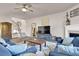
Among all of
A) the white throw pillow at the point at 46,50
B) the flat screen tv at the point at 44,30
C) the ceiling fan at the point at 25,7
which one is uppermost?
the ceiling fan at the point at 25,7

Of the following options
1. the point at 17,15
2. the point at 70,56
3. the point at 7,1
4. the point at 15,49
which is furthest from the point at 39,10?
the point at 70,56

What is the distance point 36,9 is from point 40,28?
1.02ft

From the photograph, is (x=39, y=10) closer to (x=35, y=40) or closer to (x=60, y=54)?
(x=35, y=40)

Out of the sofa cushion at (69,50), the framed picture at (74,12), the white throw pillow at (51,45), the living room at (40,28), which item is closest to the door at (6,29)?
the living room at (40,28)

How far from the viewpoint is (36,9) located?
217 centimetres

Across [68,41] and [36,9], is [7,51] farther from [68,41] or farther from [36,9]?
[68,41]

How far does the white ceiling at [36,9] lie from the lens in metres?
2.12

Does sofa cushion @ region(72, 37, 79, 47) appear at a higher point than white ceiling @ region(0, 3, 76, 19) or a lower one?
lower

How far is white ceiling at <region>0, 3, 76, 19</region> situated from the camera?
212 cm

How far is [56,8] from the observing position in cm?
215

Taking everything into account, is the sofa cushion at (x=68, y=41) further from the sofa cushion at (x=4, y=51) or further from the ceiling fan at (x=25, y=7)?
the sofa cushion at (x=4, y=51)

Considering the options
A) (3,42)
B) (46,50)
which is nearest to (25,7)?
(3,42)

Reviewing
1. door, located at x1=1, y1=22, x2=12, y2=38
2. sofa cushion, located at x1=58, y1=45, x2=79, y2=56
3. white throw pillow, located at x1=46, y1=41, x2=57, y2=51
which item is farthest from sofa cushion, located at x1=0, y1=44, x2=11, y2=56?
sofa cushion, located at x1=58, y1=45, x2=79, y2=56

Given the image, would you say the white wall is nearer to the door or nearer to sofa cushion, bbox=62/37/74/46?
sofa cushion, bbox=62/37/74/46
